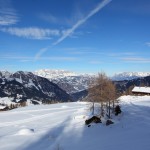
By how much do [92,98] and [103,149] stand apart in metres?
36.3

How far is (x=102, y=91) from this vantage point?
6050 centimetres

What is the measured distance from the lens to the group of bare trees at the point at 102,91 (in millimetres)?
59750

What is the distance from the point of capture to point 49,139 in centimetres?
3909

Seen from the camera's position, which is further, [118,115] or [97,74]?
[97,74]

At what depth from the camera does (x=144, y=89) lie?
159m

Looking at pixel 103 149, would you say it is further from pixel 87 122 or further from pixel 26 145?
pixel 87 122

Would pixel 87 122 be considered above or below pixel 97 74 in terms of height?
below

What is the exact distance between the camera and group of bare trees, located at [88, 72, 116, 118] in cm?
5975

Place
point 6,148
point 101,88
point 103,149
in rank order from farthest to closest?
point 101,88
point 6,148
point 103,149

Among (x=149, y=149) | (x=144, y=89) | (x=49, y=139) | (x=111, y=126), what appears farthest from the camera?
(x=144, y=89)

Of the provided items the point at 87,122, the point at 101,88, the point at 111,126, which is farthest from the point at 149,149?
the point at 101,88

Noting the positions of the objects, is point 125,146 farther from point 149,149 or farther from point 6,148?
point 6,148

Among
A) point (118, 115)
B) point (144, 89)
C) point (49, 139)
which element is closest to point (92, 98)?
point (118, 115)

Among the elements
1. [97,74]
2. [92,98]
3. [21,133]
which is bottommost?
[21,133]
